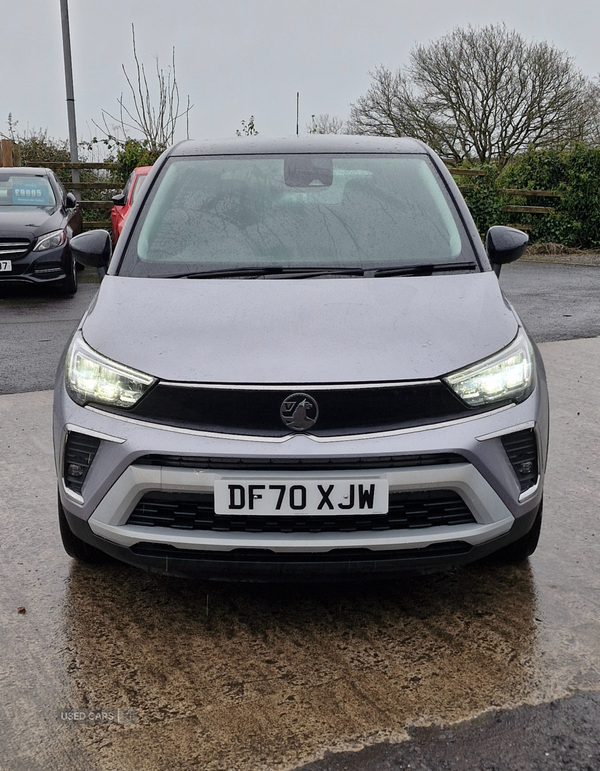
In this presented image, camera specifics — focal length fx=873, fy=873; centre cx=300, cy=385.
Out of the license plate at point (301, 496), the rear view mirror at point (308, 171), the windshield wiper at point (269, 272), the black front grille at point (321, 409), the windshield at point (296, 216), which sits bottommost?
the license plate at point (301, 496)

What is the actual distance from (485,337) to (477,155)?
27.7 meters

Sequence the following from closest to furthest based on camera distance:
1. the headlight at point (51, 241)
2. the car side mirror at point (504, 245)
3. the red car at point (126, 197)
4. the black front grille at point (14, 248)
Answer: the car side mirror at point (504, 245) < the black front grille at point (14, 248) < the headlight at point (51, 241) < the red car at point (126, 197)

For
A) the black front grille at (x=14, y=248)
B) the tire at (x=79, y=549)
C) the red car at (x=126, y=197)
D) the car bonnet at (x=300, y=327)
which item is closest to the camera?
the car bonnet at (x=300, y=327)

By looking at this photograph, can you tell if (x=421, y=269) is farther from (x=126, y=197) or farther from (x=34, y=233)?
(x=126, y=197)

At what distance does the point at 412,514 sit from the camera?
2.60m

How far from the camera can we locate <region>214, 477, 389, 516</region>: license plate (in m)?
2.52

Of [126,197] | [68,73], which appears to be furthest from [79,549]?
[68,73]

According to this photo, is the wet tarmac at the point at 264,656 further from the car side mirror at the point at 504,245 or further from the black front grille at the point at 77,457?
the car side mirror at the point at 504,245

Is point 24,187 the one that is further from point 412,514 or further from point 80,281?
point 412,514

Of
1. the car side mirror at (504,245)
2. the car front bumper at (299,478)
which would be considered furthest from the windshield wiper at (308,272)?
the car front bumper at (299,478)

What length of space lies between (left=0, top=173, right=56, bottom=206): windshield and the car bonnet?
8.95 m

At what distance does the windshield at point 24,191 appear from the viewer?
1154 centimetres

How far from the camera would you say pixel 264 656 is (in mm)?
2701

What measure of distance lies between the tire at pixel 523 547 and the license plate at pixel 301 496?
0.86 meters
